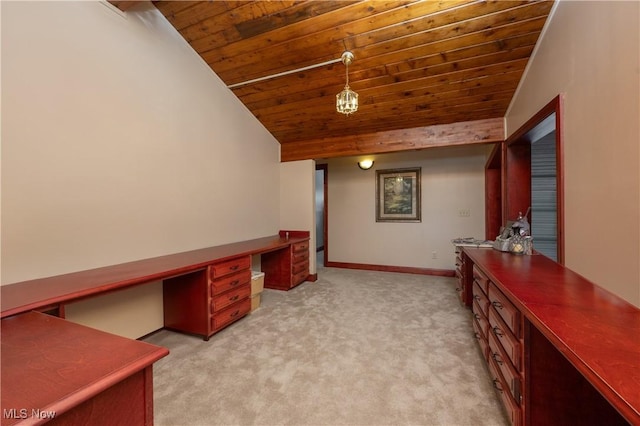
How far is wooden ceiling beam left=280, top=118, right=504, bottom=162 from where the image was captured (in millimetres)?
3242

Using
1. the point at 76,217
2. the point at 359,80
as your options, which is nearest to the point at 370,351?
the point at 76,217

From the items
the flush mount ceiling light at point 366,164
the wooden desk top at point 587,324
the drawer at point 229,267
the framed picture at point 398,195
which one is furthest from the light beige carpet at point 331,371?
the flush mount ceiling light at point 366,164

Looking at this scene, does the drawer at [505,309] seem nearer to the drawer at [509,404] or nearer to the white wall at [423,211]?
the drawer at [509,404]

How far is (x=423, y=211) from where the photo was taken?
4.77 meters

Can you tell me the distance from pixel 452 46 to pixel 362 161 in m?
2.76

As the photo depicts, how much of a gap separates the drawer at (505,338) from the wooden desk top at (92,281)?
2197 millimetres

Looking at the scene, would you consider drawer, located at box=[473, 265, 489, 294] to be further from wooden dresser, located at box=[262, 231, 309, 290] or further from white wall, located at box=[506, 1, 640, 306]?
wooden dresser, located at box=[262, 231, 309, 290]

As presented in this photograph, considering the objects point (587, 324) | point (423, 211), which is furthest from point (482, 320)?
point (423, 211)

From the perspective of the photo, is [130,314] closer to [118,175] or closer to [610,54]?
[118,175]

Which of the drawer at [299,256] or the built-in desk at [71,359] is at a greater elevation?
the built-in desk at [71,359]

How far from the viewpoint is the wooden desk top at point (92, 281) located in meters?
1.32

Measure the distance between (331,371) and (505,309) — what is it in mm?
1233

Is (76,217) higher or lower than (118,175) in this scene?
lower

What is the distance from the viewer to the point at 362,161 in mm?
5059
